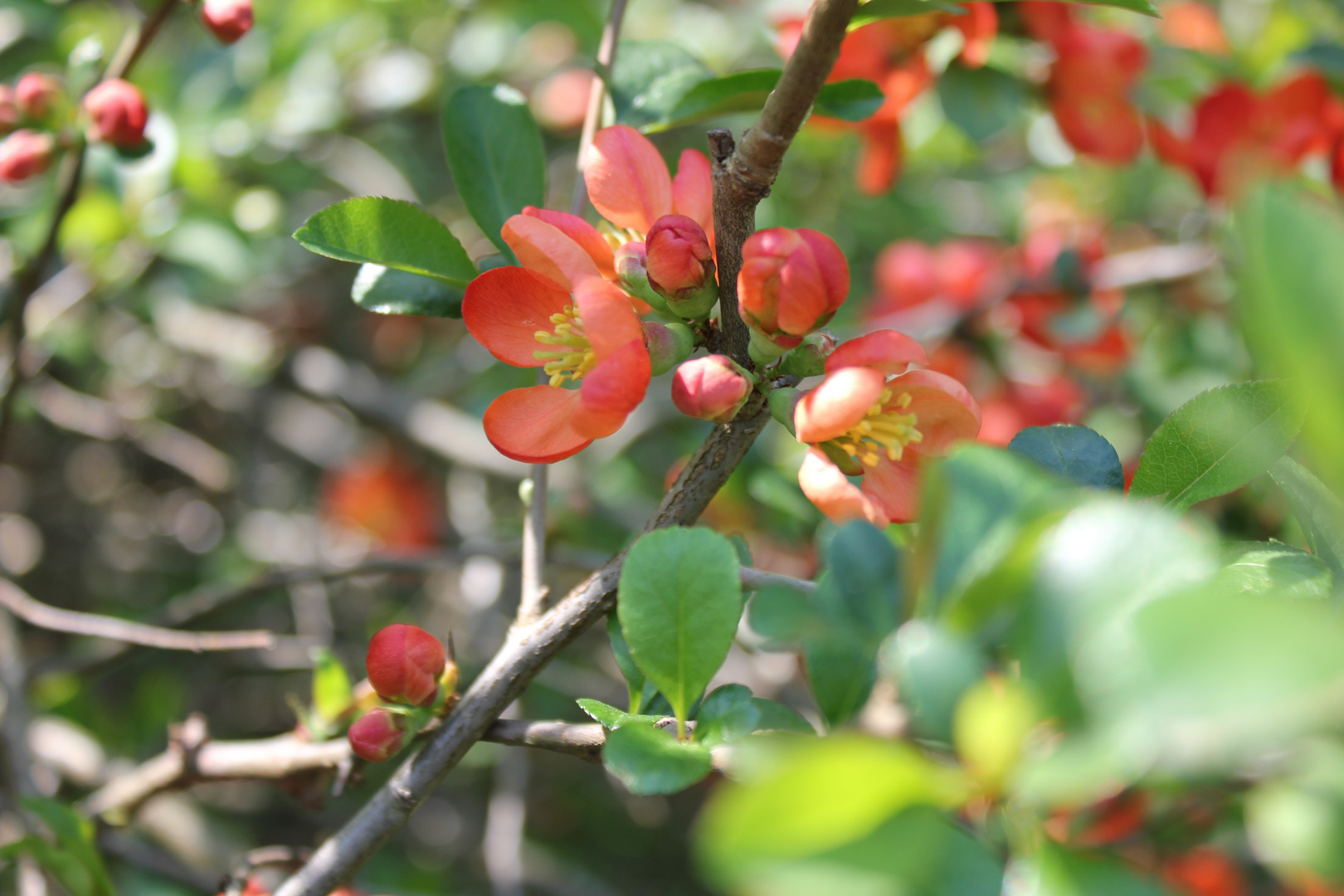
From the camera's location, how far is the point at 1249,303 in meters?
0.31

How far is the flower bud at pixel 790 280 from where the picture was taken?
1.90ft

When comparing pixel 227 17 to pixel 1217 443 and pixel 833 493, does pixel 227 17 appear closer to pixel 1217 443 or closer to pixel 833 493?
pixel 833 493

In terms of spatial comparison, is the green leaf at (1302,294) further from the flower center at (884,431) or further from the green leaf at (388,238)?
the green leaf at (388,238)

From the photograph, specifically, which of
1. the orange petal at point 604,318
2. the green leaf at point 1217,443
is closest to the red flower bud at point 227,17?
the orange petal at point 604,318

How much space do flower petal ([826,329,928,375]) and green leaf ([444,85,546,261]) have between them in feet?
1.04

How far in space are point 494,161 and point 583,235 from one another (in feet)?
0.59

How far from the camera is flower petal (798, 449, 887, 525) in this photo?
1.90ft

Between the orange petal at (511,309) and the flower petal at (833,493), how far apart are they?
0.78 ft

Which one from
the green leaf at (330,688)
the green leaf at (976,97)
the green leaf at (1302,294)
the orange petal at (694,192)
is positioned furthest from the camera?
the green leaf at (976,97)

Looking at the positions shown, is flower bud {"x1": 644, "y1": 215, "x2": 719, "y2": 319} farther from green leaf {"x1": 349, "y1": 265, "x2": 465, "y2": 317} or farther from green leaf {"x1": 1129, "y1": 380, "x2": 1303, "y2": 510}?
green leaf {"x1": 1129, "y1": 380, "x2": 1303, "y2": 510}

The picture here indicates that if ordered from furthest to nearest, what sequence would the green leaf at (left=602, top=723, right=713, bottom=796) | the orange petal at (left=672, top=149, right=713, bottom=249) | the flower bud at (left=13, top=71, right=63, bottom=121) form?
the flower bud at (left=13, top=71, right=63, bottom=121), the orange petal at (left=672, top=149, right=713, bottom=249), the green leaf at (left=602, top=723, right=713, bottom=796)

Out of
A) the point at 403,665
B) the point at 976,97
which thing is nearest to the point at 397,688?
the point at 403,665

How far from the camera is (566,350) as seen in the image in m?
0.73

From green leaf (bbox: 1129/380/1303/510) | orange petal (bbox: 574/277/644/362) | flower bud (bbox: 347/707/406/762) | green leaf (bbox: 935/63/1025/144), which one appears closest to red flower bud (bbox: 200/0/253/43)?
orange petal (bbox: 574/277/644/362)
